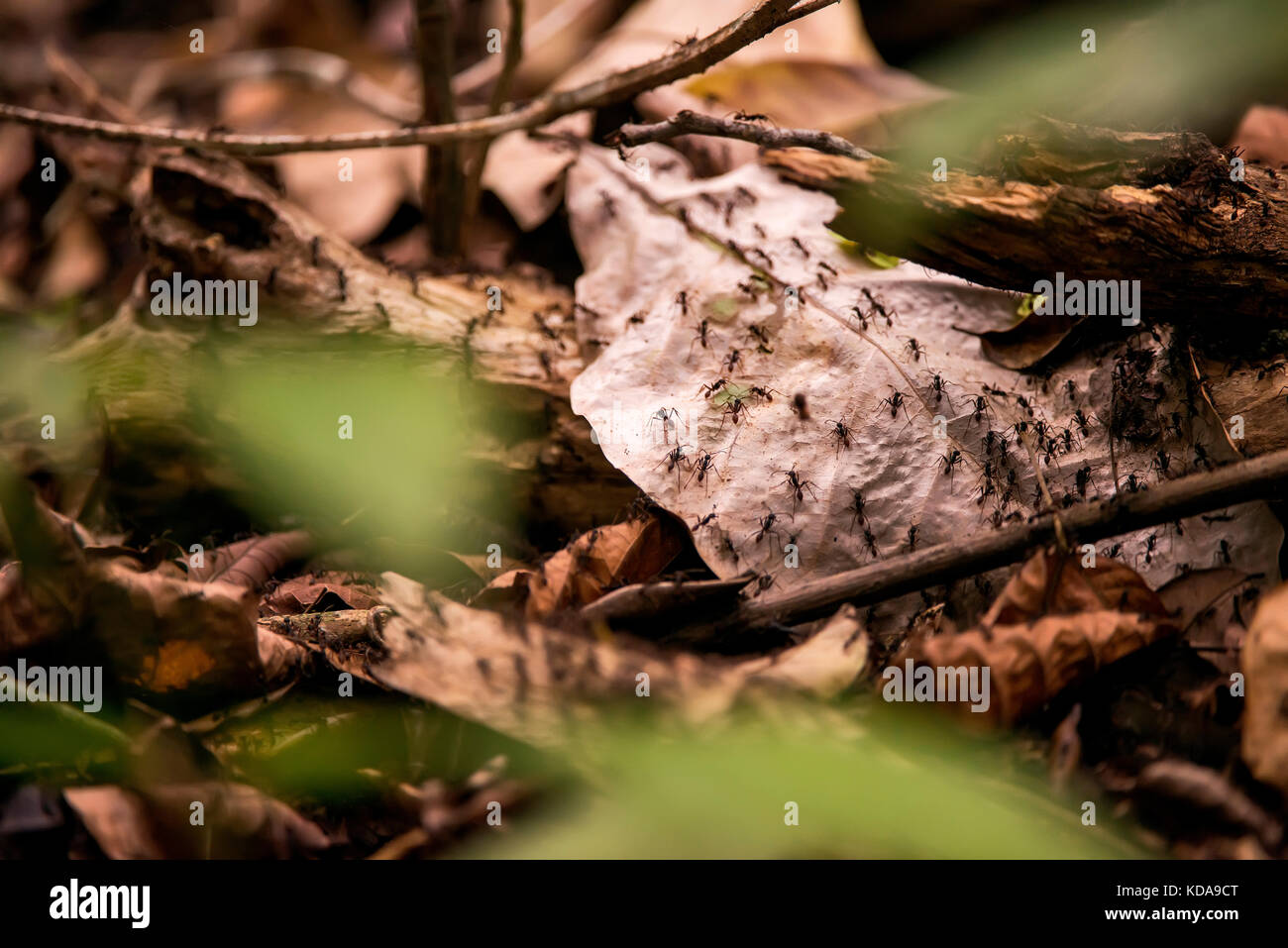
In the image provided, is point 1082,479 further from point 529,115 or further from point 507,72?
point 507,72

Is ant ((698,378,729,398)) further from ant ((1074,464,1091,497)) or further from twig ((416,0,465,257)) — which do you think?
twig ((416,0,465,257))

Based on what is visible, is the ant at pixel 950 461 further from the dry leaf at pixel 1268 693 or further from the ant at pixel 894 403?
the dry leaf at pixel 1268 693

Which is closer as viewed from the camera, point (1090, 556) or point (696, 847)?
point (696, 847)

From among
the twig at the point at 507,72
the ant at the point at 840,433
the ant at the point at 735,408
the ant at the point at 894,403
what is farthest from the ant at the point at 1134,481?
the twig at the point at 507,72

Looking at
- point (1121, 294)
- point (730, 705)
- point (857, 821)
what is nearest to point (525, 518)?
point (730, 705)

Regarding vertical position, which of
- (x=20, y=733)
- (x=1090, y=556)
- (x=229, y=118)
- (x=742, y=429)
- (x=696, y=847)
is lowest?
(x=696, y=847)
